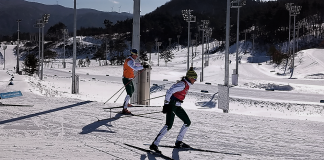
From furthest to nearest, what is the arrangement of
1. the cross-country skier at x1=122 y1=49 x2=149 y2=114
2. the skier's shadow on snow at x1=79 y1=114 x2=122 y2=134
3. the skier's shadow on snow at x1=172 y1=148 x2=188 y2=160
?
the cross-country skier at x1=122 y1=49 x2=149 y2=114
the skier's shadow on snow at x1=79 y1=114 x2=122 y2=134
the skier's shadow on snow at x1=172 y1=148 x2=188 y2=160

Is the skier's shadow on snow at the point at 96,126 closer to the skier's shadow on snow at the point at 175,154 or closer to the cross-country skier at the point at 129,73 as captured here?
the cross-country skier at the point at 129,73

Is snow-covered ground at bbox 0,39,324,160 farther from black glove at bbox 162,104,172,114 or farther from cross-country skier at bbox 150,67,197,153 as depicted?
black glove at bbox 162,104,172,114

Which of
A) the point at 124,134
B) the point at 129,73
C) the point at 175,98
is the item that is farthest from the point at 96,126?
the point at 175,98

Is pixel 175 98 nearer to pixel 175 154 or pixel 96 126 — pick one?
pixel 175 154

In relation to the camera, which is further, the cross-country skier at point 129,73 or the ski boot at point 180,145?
the cross-country skier at point 129,73

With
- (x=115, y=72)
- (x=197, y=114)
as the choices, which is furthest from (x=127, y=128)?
(x=115, y=72)

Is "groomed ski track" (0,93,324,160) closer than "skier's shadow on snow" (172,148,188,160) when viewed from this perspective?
No

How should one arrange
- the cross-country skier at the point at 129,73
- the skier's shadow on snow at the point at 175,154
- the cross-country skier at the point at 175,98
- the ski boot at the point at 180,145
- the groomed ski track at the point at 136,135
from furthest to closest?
the cross-country skier at the point at 129,73 → the ski boot at the point at 180,145 → the groomed ski track at the point at 136,135 → the skier's shadow on snow at the point at 175,154 → the cross-country skier at the point at 175,98

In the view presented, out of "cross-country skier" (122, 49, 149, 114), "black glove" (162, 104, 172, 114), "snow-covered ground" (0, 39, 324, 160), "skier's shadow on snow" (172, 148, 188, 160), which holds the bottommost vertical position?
"skier's shadow on snow" (172, 148, 188, 160)

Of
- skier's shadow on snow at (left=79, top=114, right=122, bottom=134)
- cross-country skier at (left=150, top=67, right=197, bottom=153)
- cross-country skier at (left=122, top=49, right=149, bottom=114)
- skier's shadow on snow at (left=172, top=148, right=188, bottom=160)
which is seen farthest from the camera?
cross-country skier at (left=122, top=49, right=149, bottom=114)

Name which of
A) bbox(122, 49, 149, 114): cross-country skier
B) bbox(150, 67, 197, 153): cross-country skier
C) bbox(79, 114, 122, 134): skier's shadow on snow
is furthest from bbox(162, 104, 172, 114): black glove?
bbox(122, 49, 149, 114): cross-country skier

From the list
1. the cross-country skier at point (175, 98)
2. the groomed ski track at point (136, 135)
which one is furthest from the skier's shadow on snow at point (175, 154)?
the cross-country skier at point (175, 98)

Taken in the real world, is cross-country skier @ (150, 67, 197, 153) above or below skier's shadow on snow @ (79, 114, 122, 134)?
above

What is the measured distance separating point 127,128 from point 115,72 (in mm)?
44012
